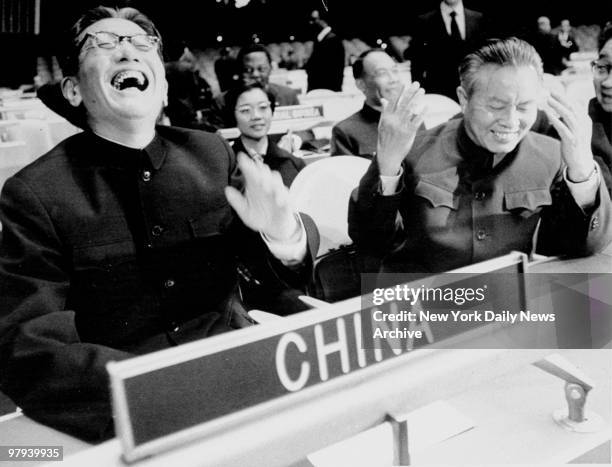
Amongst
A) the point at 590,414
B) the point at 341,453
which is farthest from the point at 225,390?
the point at 590,414

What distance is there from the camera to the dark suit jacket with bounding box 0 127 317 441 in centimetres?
65

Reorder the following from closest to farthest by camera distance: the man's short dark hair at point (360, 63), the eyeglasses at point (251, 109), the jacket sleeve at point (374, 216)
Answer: the jacket sleeve at point (374, 216), the man's short dark hair at point (360, 63), the eyeglasses at point (251, 109)

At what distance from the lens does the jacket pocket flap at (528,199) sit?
930mm

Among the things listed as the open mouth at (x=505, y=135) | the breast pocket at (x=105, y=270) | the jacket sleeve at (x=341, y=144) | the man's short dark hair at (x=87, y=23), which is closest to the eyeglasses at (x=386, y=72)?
the jacket sleeve at (x=341, y=144)

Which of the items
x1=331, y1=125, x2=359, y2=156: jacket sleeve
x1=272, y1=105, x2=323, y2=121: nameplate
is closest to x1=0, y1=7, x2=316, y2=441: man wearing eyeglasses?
x1=331, y1=125, x2=359, y2=156: jacket sleeve

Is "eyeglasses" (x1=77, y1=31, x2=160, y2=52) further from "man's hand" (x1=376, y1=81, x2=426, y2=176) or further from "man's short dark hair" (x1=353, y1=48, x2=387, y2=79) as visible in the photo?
"man's short dark hair" (x1=353, y1=48, x2=387, y2=79)

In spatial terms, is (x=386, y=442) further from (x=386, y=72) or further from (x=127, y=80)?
(x=386, y=72)

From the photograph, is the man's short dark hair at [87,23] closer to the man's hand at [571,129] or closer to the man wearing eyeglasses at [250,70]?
the man wearing eyeglasses at [250,70]

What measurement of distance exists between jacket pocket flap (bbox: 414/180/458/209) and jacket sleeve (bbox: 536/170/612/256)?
0.19 m

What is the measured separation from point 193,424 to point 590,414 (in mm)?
515

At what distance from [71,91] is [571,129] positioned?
0.73 meters

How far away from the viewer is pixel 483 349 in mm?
523

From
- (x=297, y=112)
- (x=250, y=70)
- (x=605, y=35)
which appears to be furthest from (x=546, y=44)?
(x=297, y=112)

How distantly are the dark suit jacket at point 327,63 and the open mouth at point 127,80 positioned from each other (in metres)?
0.35
